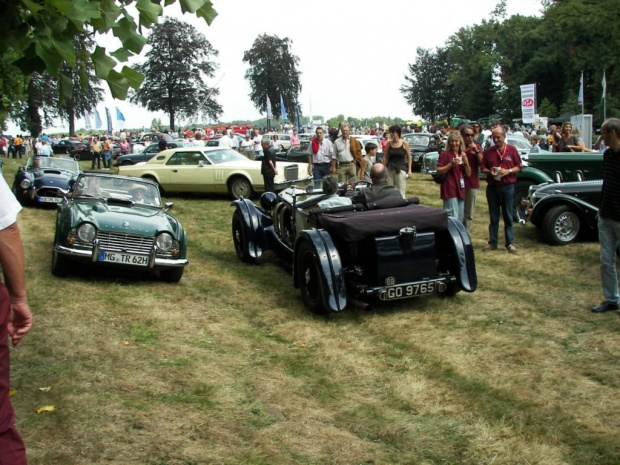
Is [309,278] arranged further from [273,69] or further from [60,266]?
[273,69]

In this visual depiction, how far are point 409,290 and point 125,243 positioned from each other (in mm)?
3817

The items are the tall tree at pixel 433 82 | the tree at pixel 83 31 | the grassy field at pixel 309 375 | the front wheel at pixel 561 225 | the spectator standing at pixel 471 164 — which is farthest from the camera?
the tall tree at pixel 433 82

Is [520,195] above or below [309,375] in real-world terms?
above

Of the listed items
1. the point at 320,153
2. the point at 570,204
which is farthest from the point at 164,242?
the point at 320,153

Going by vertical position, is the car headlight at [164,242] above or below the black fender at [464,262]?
above

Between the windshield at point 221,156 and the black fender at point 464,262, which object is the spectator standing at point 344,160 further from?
the black fender at point 464,262

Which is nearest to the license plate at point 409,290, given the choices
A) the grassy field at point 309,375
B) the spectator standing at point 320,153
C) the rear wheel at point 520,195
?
the grassy field at point 309,375

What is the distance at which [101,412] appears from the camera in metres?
4.84

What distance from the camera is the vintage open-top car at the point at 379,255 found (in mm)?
7121

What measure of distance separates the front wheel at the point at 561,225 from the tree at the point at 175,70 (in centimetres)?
6378

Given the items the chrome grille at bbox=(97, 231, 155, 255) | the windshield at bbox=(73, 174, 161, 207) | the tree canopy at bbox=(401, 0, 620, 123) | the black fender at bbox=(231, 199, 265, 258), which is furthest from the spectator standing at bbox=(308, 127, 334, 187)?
the tree canopy at bbox=(401, 0, 620, 123)

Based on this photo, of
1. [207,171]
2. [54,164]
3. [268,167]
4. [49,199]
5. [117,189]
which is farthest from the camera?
[54,164]

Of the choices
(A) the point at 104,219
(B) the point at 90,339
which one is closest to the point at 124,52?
(B) the point at 90,339

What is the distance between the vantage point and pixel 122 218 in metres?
8.98
